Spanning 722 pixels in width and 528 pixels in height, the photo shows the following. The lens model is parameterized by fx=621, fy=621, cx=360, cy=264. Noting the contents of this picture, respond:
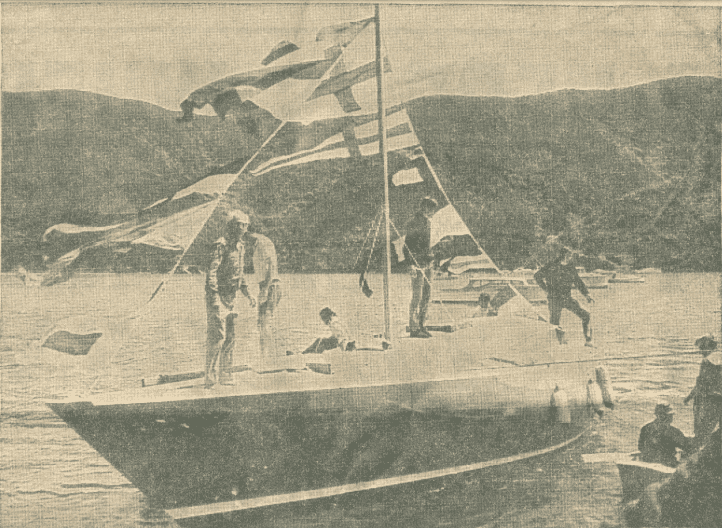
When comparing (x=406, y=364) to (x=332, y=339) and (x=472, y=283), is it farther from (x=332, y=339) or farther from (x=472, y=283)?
(x=472, y=283)

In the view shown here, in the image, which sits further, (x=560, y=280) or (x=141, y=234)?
(x=560, y=280)

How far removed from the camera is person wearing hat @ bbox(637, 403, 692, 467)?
250cm

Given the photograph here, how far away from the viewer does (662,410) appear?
8.25 ft

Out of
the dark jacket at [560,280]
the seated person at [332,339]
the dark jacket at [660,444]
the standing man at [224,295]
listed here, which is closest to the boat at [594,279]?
the dark jacket at [560,280]

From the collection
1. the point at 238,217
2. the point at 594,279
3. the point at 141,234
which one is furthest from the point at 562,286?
the point at 141,234

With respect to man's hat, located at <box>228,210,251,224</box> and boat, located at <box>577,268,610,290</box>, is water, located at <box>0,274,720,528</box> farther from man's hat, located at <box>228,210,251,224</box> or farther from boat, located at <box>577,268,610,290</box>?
man's hat, located at <box>228,210,251,224</box>

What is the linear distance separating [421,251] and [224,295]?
81 centimetres

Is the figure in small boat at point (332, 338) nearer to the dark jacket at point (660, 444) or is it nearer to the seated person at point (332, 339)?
the seated person at point (332, 339)

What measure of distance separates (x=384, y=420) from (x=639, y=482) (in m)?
1.06

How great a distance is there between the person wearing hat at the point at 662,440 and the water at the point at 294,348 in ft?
0.12

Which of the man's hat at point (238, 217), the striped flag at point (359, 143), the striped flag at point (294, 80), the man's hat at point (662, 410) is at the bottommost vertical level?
the man's hat at point (662, 410)

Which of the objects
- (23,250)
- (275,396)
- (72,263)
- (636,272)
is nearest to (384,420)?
A: (275,396)

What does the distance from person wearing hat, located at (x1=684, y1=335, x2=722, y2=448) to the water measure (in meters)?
0.04

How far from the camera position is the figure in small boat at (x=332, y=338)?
8.03ft
